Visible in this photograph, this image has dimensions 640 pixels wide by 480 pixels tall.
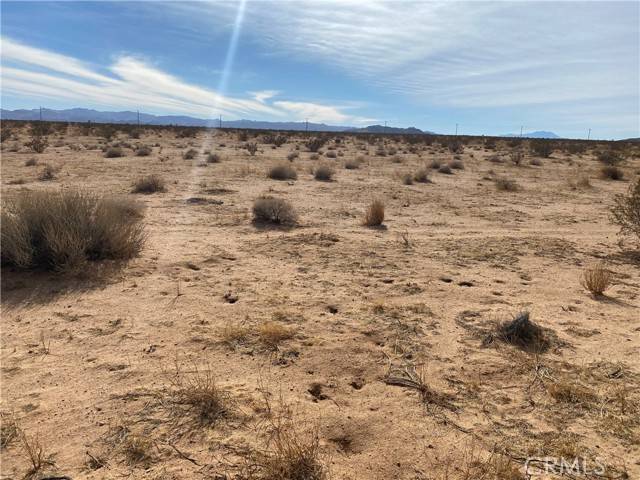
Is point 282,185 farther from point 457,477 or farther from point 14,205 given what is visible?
point 457,477

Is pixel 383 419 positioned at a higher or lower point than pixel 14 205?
lower

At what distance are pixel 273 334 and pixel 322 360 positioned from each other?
0.59 m

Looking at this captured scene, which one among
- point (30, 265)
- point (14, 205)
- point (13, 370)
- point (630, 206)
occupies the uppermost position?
point (630, 206)

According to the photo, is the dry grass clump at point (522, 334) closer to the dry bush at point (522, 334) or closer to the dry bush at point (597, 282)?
the dry bush at point (522, 334)

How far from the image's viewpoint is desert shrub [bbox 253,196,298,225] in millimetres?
8773

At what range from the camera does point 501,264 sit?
6.64m

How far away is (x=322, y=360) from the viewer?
3869mm

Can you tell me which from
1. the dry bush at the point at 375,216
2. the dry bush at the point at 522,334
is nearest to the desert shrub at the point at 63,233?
the dry bush at the point at 375,216

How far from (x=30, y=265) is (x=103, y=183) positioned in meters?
8.22

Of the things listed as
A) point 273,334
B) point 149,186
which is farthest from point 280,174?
point 273,334

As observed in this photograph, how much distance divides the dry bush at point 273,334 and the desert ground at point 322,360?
0.07ft

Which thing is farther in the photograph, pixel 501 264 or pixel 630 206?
pixel 630 206

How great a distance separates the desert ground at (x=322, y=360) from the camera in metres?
2.73

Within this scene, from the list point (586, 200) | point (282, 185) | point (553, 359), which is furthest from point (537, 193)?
point (553, 359)
